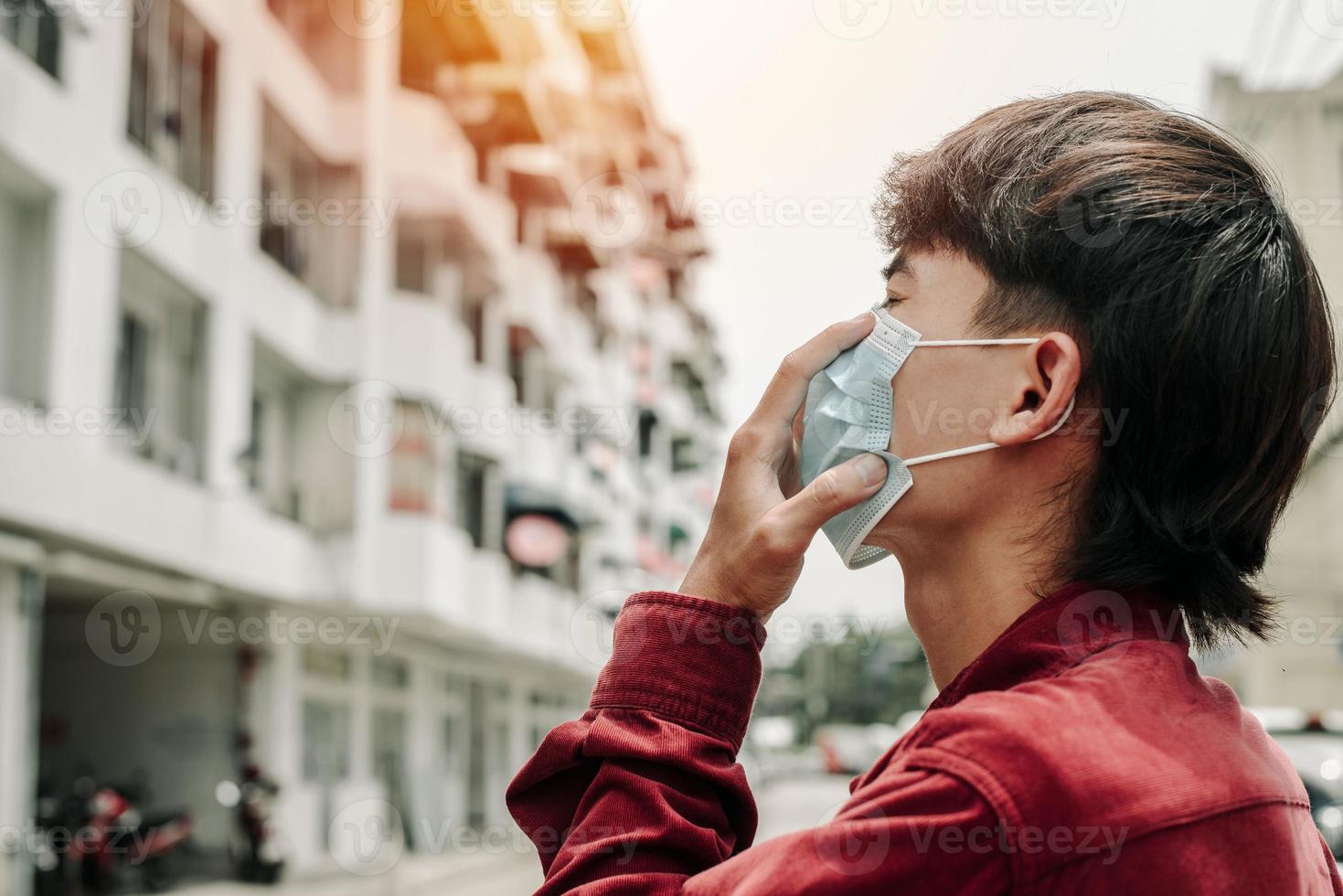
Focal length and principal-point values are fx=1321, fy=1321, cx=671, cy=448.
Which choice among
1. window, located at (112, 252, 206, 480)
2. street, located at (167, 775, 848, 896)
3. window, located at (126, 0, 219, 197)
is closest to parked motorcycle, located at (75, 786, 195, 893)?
street, located at (167, 775, 848, 896)

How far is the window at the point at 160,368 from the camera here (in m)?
11.1

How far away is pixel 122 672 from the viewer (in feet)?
46.7

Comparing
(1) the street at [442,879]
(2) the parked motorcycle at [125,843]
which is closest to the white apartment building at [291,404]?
(1) the street at [442,879]

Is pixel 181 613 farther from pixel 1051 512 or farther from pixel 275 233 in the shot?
pixel 1051 512

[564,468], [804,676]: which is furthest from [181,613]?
[804,676]

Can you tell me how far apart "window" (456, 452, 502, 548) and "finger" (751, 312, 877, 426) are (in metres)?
18.9

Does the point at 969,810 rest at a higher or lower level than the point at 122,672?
higher

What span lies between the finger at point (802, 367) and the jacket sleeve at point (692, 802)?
0.20m

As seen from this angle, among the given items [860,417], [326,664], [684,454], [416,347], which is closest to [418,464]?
[416,347]

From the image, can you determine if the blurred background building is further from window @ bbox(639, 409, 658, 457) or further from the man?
window @ bbox(639, 409, 658, 457)

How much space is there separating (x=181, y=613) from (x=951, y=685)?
13186 mm

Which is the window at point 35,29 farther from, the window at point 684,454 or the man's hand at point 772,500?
the window at point 684,454

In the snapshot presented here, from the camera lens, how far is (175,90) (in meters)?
11.9

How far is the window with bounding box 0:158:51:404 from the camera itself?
8938mm
